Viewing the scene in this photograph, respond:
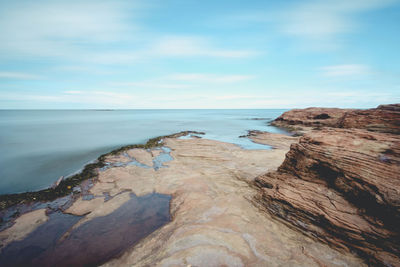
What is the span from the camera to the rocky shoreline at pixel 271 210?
221 inches

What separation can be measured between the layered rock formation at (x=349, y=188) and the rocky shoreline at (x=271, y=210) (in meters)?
0.03

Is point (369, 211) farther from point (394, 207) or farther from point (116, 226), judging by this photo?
point (116, 226)

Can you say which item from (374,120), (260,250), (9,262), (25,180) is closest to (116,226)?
(9,262)

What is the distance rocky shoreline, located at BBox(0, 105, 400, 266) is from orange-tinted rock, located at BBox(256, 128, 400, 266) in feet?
0.10

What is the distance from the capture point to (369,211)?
6.18m

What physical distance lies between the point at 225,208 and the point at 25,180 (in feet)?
49.6

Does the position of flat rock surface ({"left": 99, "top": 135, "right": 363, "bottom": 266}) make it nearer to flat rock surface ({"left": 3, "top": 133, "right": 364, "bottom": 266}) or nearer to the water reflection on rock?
flat rock surface ({"left": 3, "top": 133, "right": 364, "bottom": 266})

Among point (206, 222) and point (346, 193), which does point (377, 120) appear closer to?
point (346, 193)

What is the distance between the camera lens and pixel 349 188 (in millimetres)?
6965

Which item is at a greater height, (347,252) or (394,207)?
(394,207)

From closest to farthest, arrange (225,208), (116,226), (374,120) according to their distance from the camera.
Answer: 1. (116,226)
2. (225,208)
3. (374,120)

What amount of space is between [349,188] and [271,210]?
3.09 metres

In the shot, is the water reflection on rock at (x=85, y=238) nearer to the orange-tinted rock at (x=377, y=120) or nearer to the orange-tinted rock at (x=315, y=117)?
the orange-tinted rock at (x=377, y=120)

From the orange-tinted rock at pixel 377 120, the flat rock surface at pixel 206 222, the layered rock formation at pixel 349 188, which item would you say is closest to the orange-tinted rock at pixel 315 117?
the orange-tinted rock at pixel 377 120
